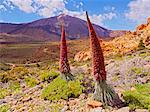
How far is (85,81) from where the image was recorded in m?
15.3

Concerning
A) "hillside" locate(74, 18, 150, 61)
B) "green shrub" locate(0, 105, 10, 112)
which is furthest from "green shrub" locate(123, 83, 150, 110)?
"hillside" locate(74, 18, 150, 61)

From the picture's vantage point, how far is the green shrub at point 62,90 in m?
13.3

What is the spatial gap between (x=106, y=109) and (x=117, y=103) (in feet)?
1.63

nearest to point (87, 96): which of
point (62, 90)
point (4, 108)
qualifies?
point (62, 90)

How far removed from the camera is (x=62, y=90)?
1375 cm

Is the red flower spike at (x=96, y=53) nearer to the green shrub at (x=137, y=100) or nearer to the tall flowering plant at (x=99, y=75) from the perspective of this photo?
the tall flowering plant at (x=99, y=75)

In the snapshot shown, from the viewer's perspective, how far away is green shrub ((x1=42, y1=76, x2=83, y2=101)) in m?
13.3

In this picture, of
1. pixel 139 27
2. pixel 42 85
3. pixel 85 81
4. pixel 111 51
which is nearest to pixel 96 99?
pixel 85 81

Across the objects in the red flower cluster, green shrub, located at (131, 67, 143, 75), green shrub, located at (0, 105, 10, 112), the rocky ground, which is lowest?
green shrub, located at (0, 105, 10, 112)

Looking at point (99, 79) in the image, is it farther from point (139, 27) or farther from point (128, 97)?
point (139, 27)

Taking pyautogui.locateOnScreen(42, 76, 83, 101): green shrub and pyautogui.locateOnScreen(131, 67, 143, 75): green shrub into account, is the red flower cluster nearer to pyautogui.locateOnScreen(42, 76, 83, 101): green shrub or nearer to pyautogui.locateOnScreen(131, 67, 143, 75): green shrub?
pyautogui.locateOnScreen(42, 76, 83, 101): green shrub

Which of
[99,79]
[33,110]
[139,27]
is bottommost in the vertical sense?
[33,110]

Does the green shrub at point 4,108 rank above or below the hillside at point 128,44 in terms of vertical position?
below

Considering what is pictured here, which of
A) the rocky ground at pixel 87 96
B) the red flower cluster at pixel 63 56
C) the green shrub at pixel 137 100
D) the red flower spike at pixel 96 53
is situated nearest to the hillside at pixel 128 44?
the rocky ground at pixel 87 96
